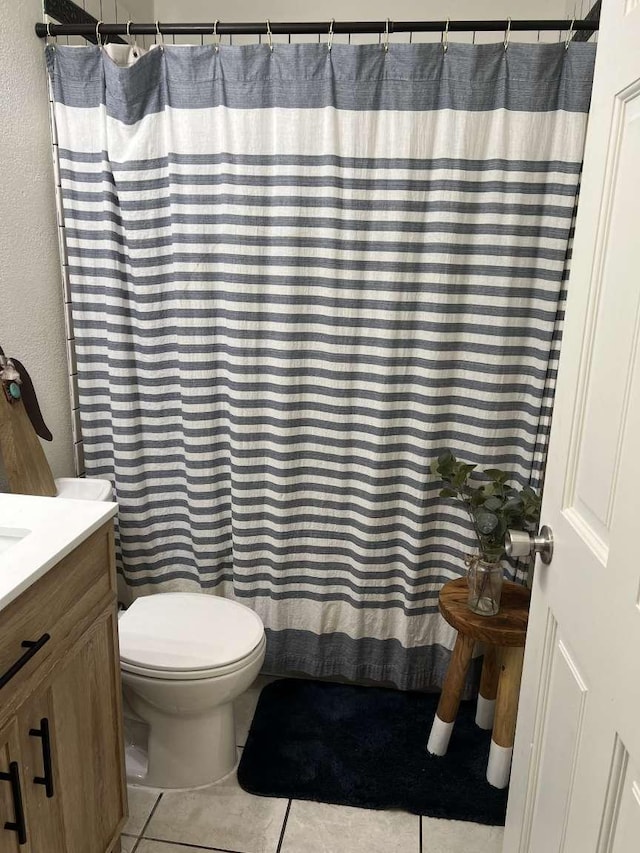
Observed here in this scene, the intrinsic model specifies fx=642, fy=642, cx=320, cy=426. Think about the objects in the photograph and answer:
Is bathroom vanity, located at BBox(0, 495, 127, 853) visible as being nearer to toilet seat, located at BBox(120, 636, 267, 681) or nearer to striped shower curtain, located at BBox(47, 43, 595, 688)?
toilet seat, located at BBox(120, 636, 267, 681)

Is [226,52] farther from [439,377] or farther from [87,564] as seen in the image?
[87,564]

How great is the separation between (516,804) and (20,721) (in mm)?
943

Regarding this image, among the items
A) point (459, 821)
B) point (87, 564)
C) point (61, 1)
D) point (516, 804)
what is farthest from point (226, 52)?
point (459, 821)

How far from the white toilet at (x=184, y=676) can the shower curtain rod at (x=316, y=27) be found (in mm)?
1278

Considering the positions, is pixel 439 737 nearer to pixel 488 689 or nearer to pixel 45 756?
pixel 488 689

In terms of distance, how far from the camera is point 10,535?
124cm

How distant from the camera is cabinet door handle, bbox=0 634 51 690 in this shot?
1.00 metres

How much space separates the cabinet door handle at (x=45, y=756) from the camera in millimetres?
1090

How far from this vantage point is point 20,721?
3.45 ft

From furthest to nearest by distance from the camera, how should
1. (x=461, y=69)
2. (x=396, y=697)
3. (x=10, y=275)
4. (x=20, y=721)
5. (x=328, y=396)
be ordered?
1. (x=396, y=697)
2. (x=328, y=396)
3. (x=10, y=275)
4. (x=461, y=69)
5. (x=20, y=721)

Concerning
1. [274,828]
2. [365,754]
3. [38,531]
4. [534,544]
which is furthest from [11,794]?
[365,754]

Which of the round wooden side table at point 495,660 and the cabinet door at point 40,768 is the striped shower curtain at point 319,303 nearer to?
the round wooden side table at point 495,660

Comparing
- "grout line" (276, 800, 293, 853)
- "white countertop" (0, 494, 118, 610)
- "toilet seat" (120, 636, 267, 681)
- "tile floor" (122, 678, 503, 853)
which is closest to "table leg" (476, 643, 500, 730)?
"tile floor" (122, 678, 503, 853)

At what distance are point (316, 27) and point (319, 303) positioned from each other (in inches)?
28.0
